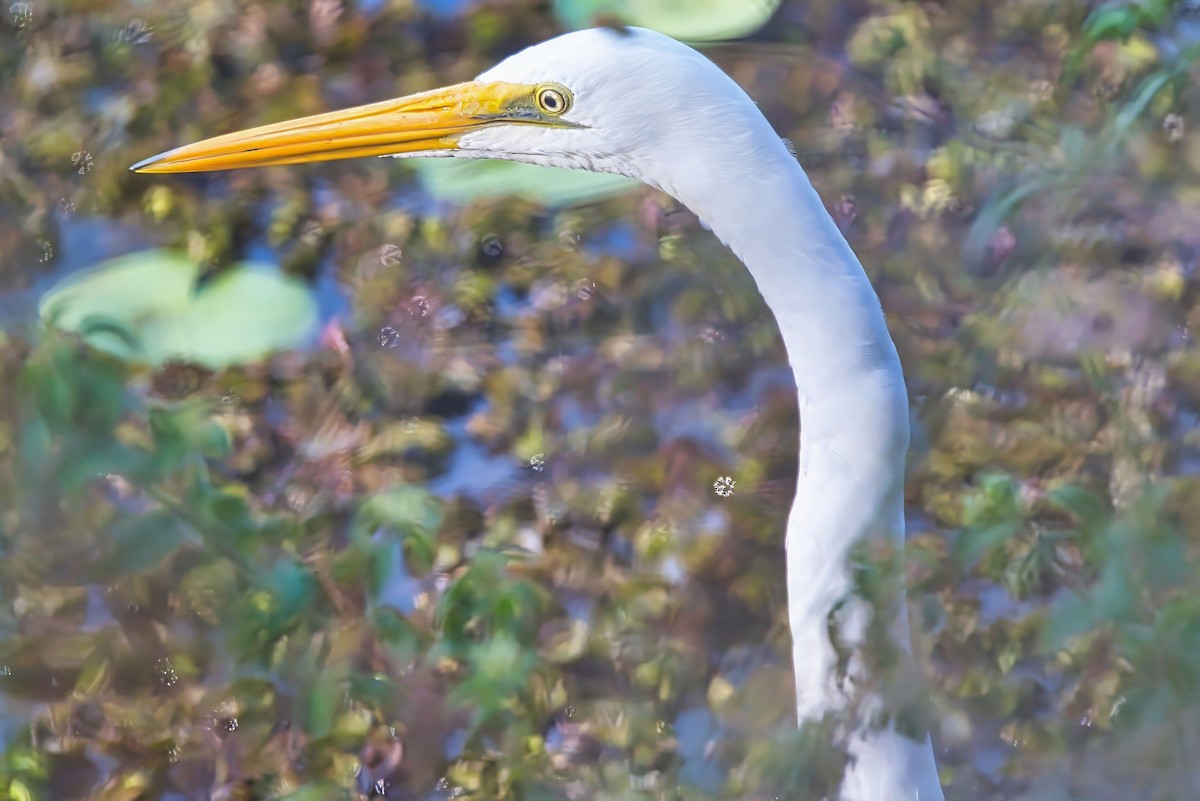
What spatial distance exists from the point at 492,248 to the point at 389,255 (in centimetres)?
20

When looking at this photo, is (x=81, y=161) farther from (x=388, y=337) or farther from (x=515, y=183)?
(x=515, y=183)

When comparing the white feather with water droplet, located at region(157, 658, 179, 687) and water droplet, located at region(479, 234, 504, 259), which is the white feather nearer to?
water droplet, located at region(157, 658, 179, 687)

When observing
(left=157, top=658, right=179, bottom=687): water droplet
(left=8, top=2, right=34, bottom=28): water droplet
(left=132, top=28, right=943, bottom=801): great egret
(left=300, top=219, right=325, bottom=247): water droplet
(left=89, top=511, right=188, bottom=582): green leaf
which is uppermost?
(left=132, top=28, right=943, bottom=801): great egret

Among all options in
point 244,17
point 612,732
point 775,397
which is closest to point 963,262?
point 775,397

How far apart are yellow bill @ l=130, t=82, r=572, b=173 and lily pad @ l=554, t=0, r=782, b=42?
2.23 feet

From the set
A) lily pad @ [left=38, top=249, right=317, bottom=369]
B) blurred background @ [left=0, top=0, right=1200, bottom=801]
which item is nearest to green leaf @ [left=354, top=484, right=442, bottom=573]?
blurred background @ [left=0, top=0, right=1200, bottom=801]

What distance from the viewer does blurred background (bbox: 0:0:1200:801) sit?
39.0 inches

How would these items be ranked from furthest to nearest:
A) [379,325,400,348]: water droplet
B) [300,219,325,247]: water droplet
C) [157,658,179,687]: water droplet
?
[300,219,325,247]: water droplet → [379,325,400,348]: water droplet → [157,658,179,687]: water droplet

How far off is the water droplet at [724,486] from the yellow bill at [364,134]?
35.8 inches

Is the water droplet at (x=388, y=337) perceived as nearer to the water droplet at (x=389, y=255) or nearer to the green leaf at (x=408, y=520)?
the water droplet at (x=389, y=255)

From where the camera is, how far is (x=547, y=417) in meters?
2.09

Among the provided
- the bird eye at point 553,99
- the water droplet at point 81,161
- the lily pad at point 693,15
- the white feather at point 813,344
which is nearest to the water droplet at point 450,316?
the lily pad at point 693,15

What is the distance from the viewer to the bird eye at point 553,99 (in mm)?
1026

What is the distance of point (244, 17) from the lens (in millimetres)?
2410
